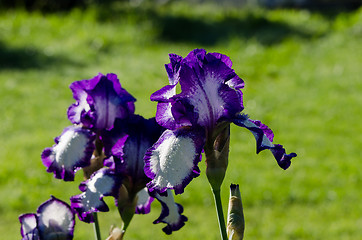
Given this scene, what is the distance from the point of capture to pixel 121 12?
8719 mm

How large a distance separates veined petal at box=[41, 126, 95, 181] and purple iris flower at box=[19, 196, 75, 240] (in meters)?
0.06

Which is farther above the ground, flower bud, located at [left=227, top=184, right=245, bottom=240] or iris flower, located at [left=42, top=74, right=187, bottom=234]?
iris flower, located at [left=42, top=74, right=187, bottom=234]

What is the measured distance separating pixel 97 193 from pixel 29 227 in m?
0.16

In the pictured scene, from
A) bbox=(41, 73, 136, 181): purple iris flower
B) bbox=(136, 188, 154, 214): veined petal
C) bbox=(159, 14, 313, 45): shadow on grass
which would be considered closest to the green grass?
bbox=(159, 14, 313, 45): shadow on grass

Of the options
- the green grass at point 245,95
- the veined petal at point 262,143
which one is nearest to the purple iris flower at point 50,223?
the veined petal at point 262,143

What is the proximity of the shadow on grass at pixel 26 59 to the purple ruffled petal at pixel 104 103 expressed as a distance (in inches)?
235

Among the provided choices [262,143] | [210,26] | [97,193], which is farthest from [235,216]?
[210,26]

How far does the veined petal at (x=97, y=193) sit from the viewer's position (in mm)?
1152

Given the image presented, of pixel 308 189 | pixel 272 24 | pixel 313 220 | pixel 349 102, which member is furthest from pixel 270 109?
pixel 272 24

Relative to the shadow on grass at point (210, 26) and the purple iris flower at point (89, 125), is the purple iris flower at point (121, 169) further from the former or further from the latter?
the shadow on grass at point (210, 26)

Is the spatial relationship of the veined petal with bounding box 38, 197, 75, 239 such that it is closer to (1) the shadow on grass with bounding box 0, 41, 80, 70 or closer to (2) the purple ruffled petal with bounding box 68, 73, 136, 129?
(2) the purple ruffled petal with bounding box 68, 73, 136, 129

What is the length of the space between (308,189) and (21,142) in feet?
7.74

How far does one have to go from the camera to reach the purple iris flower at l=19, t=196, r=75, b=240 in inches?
46.2

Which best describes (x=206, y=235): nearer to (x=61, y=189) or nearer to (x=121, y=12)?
(x=61, y=189)
